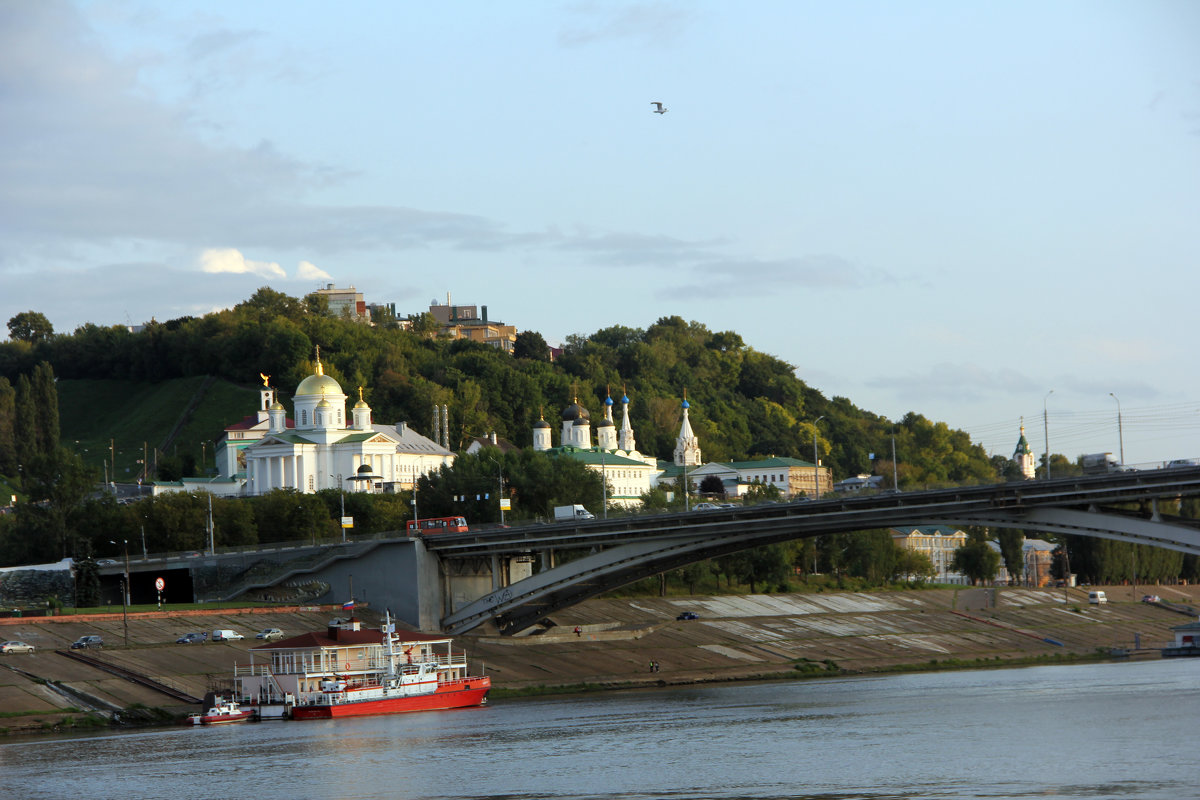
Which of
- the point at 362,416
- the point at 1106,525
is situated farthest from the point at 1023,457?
the point at 1106,525

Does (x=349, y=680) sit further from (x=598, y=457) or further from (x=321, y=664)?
(x=598, y=457)

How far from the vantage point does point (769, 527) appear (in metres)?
61.0

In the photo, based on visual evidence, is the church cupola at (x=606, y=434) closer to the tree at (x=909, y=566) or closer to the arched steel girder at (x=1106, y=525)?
the tree at (x=909, y=566)

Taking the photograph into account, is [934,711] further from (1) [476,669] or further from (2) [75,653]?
(2) [75,653]

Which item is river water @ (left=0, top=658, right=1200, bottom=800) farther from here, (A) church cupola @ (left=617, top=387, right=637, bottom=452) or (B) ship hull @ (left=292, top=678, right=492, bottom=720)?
(A) church cupola @ (left=617, top=387, right=637, bottom=452)

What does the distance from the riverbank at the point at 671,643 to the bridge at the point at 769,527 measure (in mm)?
3387

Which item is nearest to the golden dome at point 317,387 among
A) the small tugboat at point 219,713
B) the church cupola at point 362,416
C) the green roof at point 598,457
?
the church cupola at point 362,416

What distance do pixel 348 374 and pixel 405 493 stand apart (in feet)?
208

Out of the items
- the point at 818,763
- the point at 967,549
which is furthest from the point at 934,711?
the point at 967,549

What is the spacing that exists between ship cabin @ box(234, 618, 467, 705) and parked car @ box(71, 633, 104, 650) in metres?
6.56

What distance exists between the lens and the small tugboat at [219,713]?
178ft

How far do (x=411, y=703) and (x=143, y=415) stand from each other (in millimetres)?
115674

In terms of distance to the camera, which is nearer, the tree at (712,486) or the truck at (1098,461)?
the truck at (1098,461)

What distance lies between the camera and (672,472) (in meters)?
174
